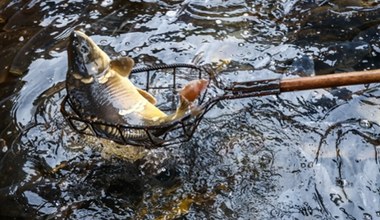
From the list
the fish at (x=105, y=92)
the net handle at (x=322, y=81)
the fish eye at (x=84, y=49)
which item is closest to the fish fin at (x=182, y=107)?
the fish at (x=105, y=92)

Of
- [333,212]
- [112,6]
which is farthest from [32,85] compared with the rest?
[333,212]

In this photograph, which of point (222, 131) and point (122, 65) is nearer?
point (122, 65)

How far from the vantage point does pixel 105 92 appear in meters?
3.61

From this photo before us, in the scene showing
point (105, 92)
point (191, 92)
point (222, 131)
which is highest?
point (191, 92)

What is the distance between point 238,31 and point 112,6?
1.33m

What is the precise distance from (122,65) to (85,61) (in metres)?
0.23

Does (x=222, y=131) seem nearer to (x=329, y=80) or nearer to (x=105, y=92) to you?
(x=105, y=92)

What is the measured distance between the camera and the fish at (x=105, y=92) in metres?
3.53

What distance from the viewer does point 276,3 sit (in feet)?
17.8

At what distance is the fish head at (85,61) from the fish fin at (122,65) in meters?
0.05

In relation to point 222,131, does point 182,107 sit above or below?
above

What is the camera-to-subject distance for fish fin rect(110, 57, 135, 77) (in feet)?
12.0

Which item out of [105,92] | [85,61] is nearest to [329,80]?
[105,92]

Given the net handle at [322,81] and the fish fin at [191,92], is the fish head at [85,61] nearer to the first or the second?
the fish fin at [191,92]
